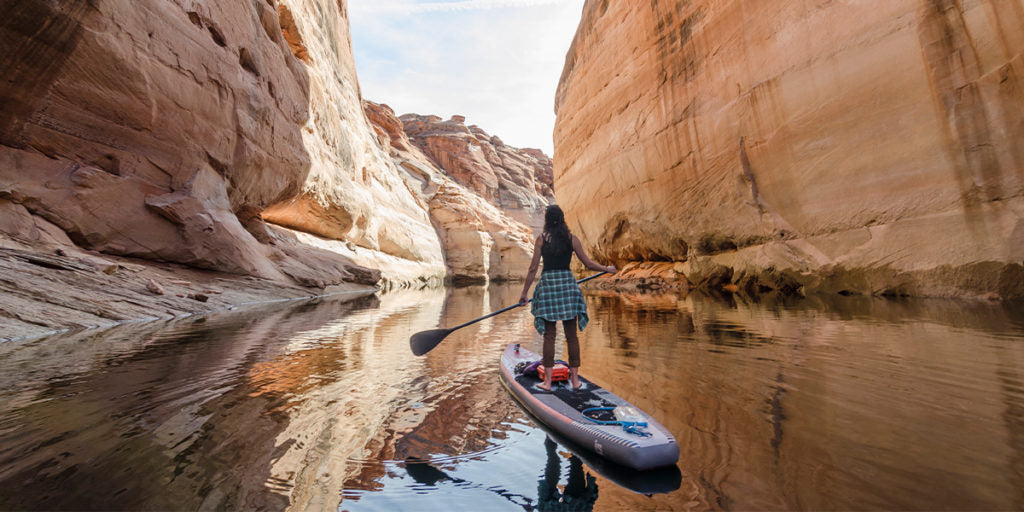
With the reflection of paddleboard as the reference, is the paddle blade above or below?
above

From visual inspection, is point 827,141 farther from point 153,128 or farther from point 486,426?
point 153,128

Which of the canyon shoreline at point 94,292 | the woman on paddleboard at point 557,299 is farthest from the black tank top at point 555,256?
the canyon shoreline at point 94,292

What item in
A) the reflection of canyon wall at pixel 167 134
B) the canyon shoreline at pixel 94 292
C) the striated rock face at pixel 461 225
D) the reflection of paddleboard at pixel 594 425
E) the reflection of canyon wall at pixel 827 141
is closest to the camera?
the reflection of paddleboard at pixel 594 425

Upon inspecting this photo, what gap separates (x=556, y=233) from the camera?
12.7 feet

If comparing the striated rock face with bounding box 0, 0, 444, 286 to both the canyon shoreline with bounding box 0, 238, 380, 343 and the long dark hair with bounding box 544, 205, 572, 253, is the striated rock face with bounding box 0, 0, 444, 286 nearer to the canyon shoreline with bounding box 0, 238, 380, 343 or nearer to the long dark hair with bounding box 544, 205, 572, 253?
the canyon shoreline with bounding box 0, 238, 380, 343

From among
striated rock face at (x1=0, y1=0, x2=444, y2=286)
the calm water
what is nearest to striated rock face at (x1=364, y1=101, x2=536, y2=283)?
striated rock face at (x1=0, y1=0, x2=444, y2=286)

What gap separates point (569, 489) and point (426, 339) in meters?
2.95

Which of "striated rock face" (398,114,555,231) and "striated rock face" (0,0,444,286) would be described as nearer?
"striated rock face" (0,0,444,286)

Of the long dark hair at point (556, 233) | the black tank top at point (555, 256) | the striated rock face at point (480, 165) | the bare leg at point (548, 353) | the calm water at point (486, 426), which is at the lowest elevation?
the calm water at point (486, 426)

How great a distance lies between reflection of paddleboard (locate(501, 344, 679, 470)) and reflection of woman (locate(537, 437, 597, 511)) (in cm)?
18

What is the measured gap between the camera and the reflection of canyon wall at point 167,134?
10797mm

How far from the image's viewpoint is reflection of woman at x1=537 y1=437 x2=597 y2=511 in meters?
2.11

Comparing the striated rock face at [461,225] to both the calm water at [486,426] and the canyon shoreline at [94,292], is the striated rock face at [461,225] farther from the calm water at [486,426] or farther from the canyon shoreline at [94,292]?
the calm water at [486,426]

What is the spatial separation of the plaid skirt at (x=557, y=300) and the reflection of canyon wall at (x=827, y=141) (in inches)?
398
